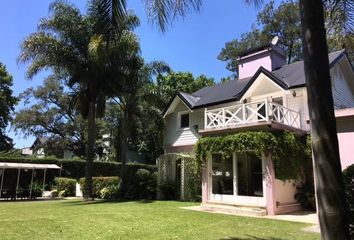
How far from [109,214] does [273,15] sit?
30.0 m

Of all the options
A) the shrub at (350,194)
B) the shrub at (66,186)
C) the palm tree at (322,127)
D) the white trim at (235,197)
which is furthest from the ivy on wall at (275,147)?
the shrub at (66,186)

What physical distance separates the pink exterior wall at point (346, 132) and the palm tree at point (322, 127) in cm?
950

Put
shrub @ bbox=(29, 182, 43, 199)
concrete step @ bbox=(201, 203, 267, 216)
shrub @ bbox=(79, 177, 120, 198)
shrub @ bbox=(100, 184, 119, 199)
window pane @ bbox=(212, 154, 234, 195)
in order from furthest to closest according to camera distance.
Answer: shrub @ bbox=(29, 182, 43, 199) < shrub @ bbox=(79, 177, 120, 198) < shrub @ bbox=(100, 184, 119, 199) < window pane @ bbox=(212, 154, 234, 195) < concrete step @ bbox=(201, 203, 267, 216)

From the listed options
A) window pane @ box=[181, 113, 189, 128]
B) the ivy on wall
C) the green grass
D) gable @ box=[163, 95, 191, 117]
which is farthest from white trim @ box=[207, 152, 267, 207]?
gable @ box=[163, 95, 191, 117]

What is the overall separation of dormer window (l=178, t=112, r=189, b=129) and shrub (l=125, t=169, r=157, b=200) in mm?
4125

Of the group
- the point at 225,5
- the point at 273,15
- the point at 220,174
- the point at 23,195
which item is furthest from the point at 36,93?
the point at 225,5

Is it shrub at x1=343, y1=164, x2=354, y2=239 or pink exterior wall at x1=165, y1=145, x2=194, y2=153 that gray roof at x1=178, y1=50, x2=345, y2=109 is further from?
shrub at x1=343, y1=164, x2=354, y2=239

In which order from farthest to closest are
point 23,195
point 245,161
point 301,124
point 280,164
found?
point 23,195, point 301,124, point 245,161, point 280,164

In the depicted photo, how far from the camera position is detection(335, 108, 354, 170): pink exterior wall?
1316cm

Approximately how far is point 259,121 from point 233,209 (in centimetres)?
409

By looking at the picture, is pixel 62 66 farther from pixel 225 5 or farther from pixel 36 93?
pixel 36 93

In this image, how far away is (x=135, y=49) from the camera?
2189 centimetres

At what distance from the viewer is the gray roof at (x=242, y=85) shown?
716 inches

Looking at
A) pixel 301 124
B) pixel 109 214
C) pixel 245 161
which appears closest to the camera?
pixel 109 214
